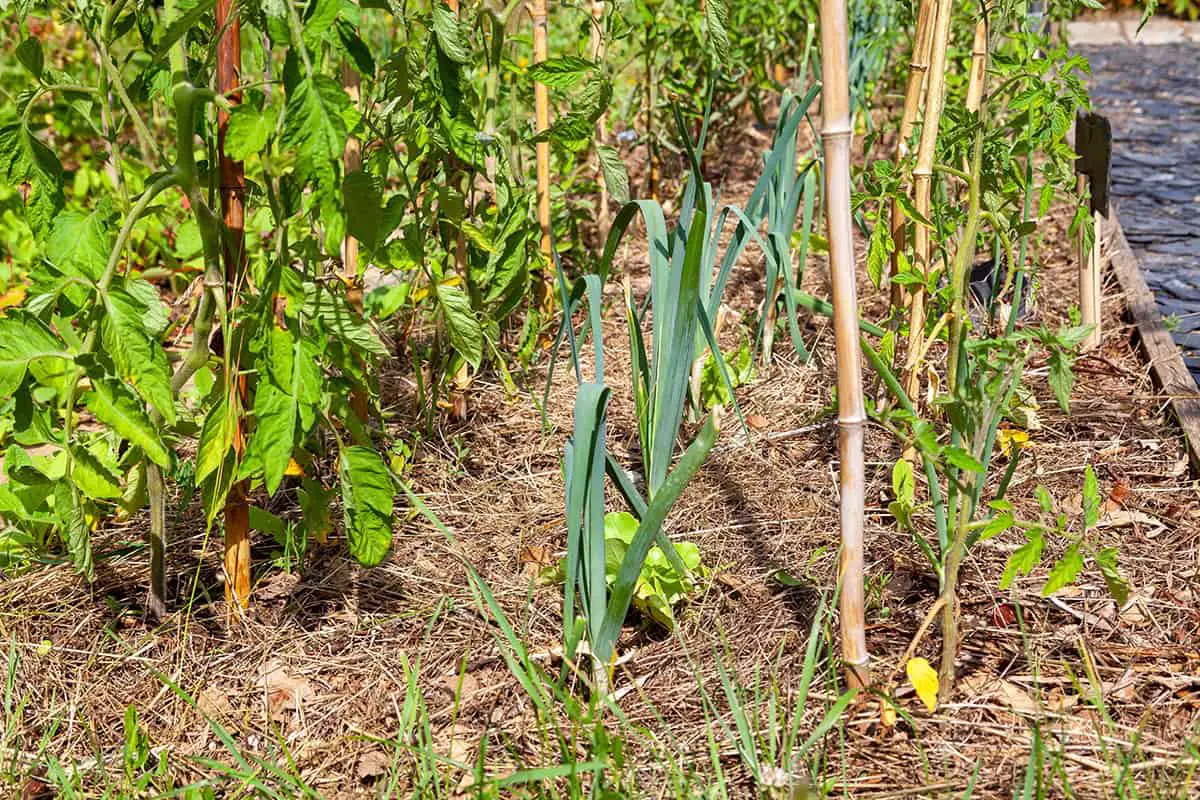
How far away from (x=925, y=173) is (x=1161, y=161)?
3.12 metres

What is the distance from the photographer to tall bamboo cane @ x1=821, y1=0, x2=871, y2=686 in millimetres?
1376

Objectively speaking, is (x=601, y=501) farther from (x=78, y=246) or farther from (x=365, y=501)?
(x=78, y=246)

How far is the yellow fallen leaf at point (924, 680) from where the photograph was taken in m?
1.64

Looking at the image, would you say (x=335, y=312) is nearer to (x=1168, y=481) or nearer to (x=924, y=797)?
(x=924, y=797)

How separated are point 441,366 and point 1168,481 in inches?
56.6

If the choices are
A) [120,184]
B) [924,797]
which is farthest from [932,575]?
[120,184]

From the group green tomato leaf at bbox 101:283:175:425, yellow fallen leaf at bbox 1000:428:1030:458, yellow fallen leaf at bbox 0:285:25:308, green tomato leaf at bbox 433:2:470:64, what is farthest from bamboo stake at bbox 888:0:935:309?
yellow fallen leaf at bbox 0:285:25:308

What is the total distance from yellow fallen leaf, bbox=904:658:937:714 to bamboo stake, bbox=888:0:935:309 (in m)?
0.70

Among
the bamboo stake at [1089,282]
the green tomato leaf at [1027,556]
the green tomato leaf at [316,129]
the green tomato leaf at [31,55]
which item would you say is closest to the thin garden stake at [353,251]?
the green tomato leaf at [31,55]

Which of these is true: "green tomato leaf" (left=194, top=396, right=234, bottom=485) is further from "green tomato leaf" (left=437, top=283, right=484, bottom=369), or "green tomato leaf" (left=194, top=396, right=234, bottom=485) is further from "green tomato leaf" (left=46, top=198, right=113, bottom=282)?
"green tomato leaf" (left=437, top=283, right=484, bottom=369)

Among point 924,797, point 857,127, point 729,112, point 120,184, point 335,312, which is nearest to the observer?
point 924,797

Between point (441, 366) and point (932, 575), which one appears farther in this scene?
point (441, 366)

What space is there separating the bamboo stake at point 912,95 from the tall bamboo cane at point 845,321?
0.60 meters

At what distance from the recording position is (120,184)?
174cm
